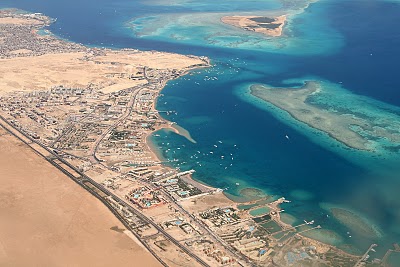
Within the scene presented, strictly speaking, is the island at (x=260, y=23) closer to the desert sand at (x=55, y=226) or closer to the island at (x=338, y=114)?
the island at (x=338, y=114)

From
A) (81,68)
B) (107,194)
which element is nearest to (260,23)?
(81,68)

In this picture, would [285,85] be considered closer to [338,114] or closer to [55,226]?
[338,114]

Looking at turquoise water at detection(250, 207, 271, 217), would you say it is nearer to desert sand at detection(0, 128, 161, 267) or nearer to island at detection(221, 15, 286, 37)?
desert sand at detection(0, 128, 161, 267)

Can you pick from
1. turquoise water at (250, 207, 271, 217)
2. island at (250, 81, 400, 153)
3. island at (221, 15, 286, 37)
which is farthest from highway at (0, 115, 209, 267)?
island at (221, 15, 286, 37)

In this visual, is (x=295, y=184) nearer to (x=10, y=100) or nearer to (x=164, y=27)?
(x=10, y=100)

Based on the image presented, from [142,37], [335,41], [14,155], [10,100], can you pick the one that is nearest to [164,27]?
[142,37]

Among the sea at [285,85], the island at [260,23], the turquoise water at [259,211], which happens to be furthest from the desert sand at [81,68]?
the turquoise water at [259,211]
